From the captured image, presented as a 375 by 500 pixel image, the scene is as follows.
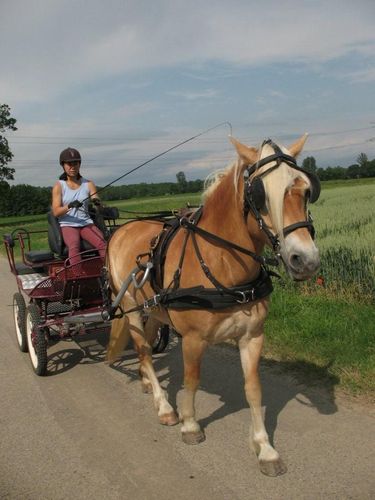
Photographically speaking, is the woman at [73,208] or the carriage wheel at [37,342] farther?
A: the woman at [73,208]

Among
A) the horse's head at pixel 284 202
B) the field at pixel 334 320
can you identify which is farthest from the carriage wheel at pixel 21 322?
the horse's head at pixel 284 202

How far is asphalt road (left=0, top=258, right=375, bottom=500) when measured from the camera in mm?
3020

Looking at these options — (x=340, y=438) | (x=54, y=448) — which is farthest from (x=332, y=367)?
(x=54, y=448)

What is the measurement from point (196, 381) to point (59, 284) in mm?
2456

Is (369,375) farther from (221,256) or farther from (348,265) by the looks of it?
(348,265)

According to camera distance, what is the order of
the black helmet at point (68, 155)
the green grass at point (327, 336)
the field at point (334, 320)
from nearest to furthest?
1. the green grass at point (327, 336)
2. the field at point (334, 320)
3. the black helmet at point (68, 155)

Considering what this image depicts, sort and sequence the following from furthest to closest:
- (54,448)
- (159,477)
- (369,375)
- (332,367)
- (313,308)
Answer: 1. (313,308)
2. (332,367)
3. (369,375)
4. (54,448)
5. (159,477)

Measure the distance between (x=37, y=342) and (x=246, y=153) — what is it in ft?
11.1

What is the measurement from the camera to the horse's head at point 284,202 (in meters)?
2.44

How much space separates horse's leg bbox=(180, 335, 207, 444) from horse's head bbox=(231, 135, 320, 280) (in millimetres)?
1031

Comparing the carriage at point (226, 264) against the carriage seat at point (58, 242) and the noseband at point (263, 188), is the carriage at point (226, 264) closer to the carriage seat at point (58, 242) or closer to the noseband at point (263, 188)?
the noseband at point (263, 188)

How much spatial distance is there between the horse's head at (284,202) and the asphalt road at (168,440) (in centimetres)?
150

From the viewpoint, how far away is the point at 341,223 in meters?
12.0

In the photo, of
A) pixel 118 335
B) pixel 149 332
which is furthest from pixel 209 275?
pixel 118 335
